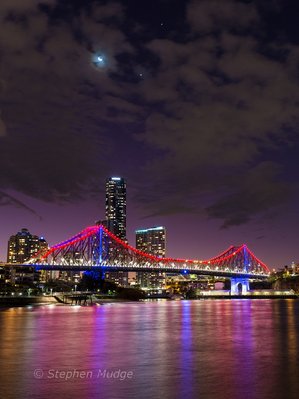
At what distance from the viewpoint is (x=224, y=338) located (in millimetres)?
→ 35938

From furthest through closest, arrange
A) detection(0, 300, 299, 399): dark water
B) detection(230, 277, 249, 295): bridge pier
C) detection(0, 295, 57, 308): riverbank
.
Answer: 1. detection(230, 277, 249, 295): bridge pier
2. detection(0, 295, 57, 308): riverbank
3. detection(0, 300, 299, 399): dark water

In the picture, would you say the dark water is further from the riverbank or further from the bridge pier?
the bridge pier

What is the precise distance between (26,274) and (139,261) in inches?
1842

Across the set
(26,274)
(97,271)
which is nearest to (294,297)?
(97,271)

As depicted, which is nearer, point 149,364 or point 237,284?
point 149,364

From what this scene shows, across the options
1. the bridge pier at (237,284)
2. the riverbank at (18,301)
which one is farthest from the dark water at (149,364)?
the bridge pier at (237,284)

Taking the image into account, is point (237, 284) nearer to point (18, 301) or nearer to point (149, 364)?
point (18, 301)

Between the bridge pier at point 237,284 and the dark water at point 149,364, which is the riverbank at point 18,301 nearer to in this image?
the dark water at point 149,364

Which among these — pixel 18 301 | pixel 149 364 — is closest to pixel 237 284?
pixel 18 301

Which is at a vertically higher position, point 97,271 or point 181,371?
point 97,271

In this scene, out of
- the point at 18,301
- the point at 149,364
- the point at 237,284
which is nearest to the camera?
the point at 149,364

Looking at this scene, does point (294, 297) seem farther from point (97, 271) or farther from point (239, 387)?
point (239, 387)

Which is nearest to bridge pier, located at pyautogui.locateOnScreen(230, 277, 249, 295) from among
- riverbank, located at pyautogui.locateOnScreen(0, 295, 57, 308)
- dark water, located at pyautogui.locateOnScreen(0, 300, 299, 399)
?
riverbank, located at pyautogui.locateOnScreen(0, 295, 57, 308)

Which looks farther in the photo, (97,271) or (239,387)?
(97,271)
